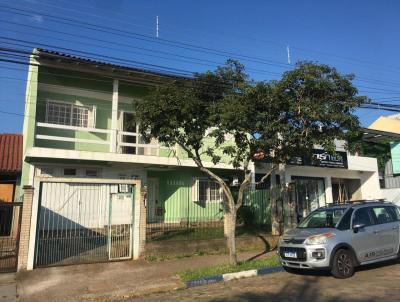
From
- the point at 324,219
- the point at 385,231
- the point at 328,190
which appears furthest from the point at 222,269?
the point at 328,190

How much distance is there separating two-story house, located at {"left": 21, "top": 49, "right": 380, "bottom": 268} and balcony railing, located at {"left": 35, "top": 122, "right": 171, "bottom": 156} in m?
0.04

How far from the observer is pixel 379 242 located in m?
9.68

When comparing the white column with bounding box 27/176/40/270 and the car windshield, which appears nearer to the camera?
the car windshield

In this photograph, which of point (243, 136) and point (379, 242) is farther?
point (243, 136)

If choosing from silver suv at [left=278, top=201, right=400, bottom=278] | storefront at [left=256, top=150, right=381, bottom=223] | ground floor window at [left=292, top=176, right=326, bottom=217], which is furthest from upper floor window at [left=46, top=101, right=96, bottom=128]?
ground floor window at [left=292, top=176, right=326, bottom=217]

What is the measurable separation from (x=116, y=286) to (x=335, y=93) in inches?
293

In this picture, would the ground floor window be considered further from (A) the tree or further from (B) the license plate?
(B) the license plate

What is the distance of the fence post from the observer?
10375 millimetres

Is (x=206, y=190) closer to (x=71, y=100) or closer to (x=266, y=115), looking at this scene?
(x=71, y=100)

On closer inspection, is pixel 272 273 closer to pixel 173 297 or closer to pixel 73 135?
pixel 173 297


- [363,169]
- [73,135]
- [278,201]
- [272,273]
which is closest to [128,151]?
[73,135]

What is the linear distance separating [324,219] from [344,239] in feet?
3.42

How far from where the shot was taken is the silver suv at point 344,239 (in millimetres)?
8852

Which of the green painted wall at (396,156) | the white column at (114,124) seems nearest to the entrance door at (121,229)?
the white column at (114,124)
